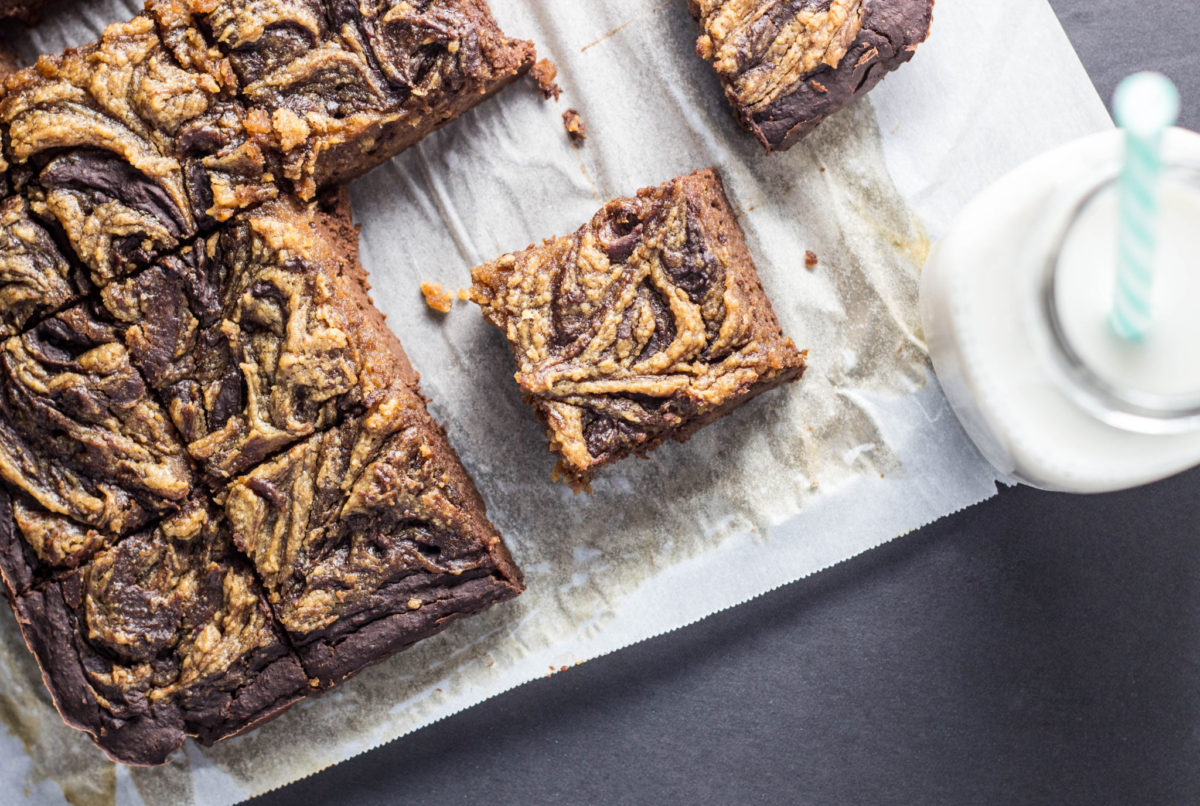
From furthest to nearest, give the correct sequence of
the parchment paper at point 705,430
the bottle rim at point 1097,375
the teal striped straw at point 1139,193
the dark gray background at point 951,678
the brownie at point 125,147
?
the dark gray background at point 951,678
the parchment paper at point 705,430
the brownie at point 125,147
the bottle rim at point 1097,375
the teal striped straw at point 1139,193

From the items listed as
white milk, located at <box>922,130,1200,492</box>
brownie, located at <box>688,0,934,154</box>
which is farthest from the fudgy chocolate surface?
white milk, located at <box>922,130,1200,492</box>

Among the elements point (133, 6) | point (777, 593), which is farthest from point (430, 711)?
point (133, 6)

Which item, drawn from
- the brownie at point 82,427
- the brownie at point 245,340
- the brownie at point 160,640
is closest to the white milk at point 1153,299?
the brownie at point 245,340

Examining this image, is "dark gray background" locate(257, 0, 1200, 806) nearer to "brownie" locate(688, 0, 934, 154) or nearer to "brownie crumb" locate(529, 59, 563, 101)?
"brownie" locate(688, 0, 934, 154)

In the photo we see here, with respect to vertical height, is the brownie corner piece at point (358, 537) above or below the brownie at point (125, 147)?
below

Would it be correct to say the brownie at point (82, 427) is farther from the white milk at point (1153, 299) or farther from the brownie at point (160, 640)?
the white milk at point (1153, 299)

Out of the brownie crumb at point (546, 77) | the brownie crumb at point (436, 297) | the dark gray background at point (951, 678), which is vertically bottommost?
the dark gray background at point (951, 678)

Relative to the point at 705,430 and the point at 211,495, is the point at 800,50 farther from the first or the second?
the point at 211,495

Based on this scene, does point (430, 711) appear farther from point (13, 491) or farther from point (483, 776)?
point (13, 491)
